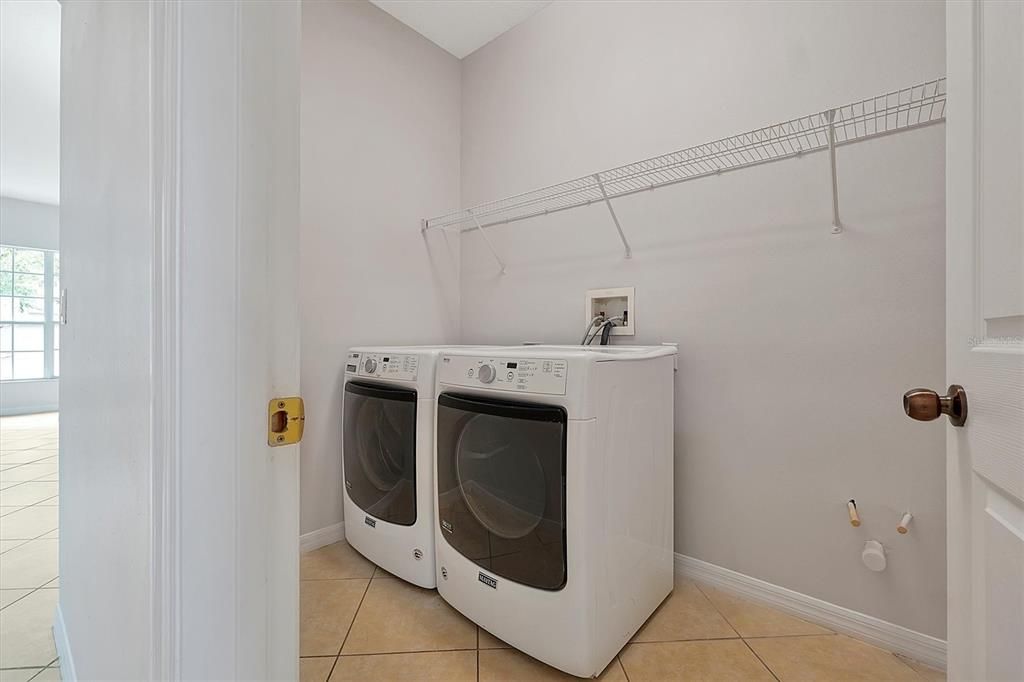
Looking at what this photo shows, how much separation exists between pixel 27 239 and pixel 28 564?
19.6ft

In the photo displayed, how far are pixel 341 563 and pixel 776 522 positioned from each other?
5.47 ft

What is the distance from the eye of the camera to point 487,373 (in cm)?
135

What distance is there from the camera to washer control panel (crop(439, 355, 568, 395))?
1.21 meters

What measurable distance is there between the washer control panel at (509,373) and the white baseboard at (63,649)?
1196 millimetres

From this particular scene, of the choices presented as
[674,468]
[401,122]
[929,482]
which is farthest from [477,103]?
[929,482]

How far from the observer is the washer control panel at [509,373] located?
1208mm

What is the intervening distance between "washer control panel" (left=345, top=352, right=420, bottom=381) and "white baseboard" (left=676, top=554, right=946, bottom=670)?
1.27m

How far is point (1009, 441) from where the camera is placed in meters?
0.46

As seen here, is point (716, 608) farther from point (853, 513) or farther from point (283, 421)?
point (283, 421)

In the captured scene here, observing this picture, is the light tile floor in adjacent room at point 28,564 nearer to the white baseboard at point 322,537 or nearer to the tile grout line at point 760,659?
the white baseboard at point 322,537

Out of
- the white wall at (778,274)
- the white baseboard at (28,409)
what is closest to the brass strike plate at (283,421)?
the white wall at (778,274)

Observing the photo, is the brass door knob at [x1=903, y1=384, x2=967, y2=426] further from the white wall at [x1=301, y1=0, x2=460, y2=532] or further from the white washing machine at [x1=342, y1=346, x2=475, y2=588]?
the white wall at [x1=301, y1=0, x2=460, y2=532]

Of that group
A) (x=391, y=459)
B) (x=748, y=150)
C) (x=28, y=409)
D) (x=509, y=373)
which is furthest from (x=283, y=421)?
(x=28, y=409)

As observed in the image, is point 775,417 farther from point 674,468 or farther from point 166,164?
point 166,164
